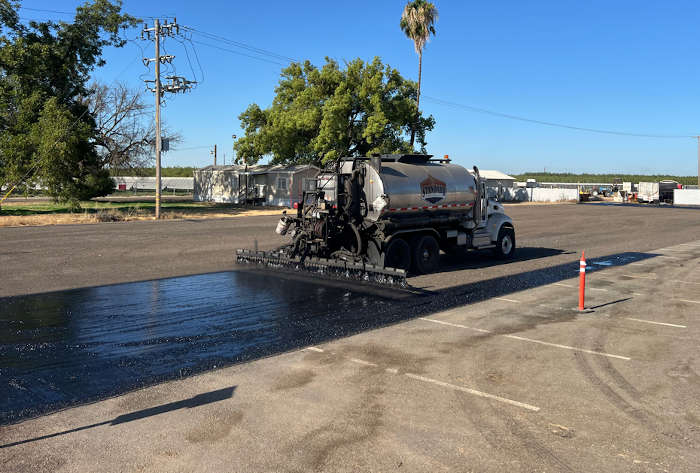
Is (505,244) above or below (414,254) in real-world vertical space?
above

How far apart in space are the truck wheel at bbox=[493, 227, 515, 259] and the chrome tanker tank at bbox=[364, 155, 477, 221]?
1.85 metres

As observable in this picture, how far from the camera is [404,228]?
587 inches

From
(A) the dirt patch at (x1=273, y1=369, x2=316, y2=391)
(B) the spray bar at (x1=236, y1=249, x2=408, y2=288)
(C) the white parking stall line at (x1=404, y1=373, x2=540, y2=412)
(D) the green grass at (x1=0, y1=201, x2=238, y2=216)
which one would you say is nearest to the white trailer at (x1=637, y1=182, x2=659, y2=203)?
(D) the green grass at (x1=0, y1=201, x2=238, y2=216)

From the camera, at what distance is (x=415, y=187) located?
1455cm

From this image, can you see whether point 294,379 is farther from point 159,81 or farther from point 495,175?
point 495,175

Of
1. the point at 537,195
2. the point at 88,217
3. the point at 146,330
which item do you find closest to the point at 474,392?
the point at 146,330

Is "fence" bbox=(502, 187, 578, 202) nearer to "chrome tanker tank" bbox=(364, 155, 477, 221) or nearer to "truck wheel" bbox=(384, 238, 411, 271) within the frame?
"chrome tanker tank" bbox=(364, 155, 477, 221)

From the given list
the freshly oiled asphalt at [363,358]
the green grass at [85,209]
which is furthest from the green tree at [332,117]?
the freshly oiled asphalt at [363,358]

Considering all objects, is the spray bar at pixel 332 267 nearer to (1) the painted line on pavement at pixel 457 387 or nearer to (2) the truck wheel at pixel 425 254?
(2) the truck wheel at pixel 425 254

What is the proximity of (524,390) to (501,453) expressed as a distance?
67.4 inches

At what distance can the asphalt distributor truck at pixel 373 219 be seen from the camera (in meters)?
13.9

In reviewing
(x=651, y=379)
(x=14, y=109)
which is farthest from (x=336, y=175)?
(x=14, y=109)

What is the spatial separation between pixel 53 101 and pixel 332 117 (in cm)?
1939

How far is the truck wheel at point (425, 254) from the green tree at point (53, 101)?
25.2 metres
